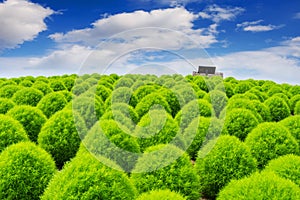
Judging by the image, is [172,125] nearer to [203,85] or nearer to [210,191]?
[210,191]

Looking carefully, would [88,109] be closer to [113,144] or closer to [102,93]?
[113,144]

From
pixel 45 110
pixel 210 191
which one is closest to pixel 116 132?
pixel 210 191

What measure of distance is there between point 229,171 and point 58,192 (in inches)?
152

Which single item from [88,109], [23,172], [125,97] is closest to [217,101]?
[125,97]

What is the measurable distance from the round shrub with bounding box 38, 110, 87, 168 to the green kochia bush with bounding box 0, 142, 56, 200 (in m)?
2.38

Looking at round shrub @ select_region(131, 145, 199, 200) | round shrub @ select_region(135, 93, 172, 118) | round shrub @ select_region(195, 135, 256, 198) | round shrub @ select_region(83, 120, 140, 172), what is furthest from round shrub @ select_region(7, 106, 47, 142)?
round shrub @ select_region(195, 135, 256, 198)

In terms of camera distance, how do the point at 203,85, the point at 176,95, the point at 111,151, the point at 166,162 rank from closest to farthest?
the point at 166,162 → the point at 111,151 → the point at 176,95 → the point at 203,85

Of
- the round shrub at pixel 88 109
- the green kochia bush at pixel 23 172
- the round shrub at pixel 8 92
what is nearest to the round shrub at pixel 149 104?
the round shrub at pixel 88 109

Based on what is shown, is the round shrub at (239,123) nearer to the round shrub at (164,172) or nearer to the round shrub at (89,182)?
the round shrub at (164,172)

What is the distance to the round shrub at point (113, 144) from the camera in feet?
22.9

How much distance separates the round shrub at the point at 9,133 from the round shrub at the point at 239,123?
5.66 meters

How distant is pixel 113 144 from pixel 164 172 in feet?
4.57

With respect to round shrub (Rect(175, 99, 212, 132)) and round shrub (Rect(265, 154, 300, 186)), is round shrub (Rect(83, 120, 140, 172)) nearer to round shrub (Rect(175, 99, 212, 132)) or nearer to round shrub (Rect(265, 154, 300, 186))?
round shrub (Rect(265, 154, 300, 186))

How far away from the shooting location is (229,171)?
7.28 metres
